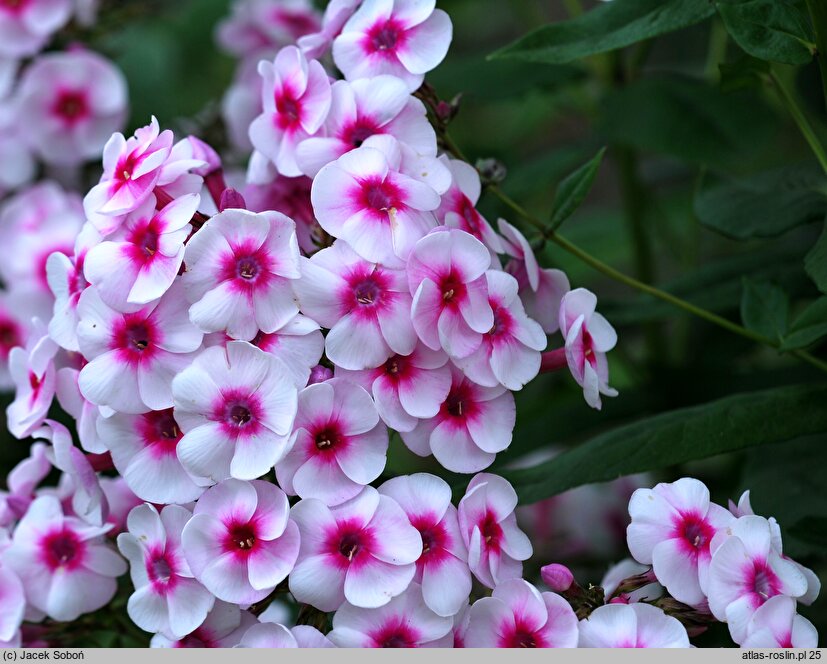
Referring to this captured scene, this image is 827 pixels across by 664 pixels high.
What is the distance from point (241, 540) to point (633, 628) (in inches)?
8.9

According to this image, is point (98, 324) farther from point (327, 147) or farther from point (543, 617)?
point (543, 617)

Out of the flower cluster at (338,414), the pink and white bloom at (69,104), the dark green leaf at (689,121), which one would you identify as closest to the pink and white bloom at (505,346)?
the flower cluster at (338,414)

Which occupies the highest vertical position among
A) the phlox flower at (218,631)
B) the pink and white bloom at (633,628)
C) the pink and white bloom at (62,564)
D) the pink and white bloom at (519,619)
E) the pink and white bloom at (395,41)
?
the pink and white bloom at (395,41)

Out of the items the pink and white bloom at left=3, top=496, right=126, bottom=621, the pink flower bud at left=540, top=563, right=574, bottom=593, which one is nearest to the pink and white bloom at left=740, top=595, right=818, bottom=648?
the pink flower bud at left=540, top=563, right=574, bottom=593

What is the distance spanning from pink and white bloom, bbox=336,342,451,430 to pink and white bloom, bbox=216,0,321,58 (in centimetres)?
73

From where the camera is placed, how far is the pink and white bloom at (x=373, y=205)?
65 cm

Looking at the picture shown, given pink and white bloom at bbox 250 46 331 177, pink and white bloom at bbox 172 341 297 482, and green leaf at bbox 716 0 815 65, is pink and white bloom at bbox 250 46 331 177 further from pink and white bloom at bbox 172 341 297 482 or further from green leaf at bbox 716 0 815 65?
green leaf at bbox 716 0 815 65

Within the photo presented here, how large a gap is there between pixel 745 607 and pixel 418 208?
298 millimetres

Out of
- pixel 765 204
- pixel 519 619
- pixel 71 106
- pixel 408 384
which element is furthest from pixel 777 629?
pixel 71 106

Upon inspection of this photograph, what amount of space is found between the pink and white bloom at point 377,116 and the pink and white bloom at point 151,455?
7.5 inches

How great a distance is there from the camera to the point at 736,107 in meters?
1.13

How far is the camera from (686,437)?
0.72 meters

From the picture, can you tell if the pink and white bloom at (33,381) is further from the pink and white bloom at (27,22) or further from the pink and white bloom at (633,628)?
the pink and white bloom at (27,22)

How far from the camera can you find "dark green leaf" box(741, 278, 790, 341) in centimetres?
78
